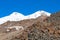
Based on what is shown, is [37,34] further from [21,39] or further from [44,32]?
[21,39]

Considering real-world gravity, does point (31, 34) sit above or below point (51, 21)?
below

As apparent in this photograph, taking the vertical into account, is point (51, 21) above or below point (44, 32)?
above

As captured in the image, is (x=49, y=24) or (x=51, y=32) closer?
(x=51, y=32)

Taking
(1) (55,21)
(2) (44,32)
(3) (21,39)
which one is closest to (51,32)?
(2) (44,32)

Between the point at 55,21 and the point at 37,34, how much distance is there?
98.6 inches

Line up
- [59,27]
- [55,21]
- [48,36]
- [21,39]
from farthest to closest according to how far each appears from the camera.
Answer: [21,39]
[55,21]
[59,27]
[48,36]

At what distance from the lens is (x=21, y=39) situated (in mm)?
20406

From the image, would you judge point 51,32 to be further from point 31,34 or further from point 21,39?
point 21,39

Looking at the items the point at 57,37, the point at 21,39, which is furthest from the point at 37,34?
the point at 21,39

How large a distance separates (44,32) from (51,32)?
1.49ft

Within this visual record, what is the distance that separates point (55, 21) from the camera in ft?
58.1

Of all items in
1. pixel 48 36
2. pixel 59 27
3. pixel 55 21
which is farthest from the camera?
pixel 55 21

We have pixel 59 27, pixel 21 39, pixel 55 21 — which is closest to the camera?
pixel 59 27

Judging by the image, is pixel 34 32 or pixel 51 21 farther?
pixel 51 21
